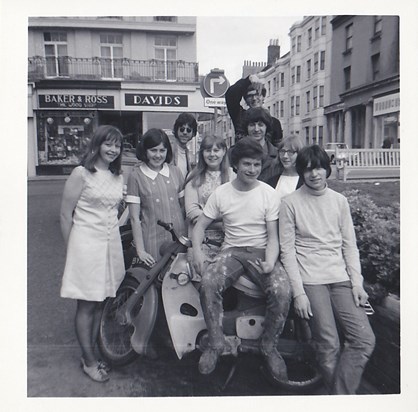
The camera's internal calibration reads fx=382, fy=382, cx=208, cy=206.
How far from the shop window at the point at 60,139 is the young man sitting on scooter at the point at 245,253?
2.70 ft

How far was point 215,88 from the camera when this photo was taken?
6.88 feet

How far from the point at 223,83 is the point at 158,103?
0.38m

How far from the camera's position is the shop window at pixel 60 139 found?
206cm

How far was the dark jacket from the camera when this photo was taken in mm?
2077

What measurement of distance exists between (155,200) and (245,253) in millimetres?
527

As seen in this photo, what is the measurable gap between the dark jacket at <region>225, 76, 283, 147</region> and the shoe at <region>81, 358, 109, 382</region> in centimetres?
141

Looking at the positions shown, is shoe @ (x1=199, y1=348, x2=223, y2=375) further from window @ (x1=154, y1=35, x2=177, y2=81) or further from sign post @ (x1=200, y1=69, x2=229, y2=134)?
window @ (x1=154, y1=35, x2=177, y2=81)

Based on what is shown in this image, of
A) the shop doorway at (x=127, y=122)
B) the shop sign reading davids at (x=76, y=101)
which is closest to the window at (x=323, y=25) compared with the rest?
the shop doorway at (x=127, y=122)

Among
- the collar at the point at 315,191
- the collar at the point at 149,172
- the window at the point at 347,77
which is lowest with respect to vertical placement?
the collar at the point at 315,191

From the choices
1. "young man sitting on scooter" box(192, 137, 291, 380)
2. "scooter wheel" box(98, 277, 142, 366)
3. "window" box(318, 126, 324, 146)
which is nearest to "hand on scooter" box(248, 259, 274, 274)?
"young man sitting on scooter" box(192, 137, 291, 380)

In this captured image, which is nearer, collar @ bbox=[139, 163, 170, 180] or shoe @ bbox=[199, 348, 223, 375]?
shoe @ bbox=[199, 348, 223, 375]

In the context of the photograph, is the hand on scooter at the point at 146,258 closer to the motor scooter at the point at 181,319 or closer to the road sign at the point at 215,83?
the motor scooter at the point at 181,319
